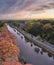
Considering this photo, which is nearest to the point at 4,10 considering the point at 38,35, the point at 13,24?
the point at 38,35

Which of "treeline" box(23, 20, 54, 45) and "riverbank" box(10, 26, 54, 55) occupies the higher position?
"treeline" box(23, 20, 54, 45)

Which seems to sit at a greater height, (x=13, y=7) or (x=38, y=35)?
(x=13, y=7)

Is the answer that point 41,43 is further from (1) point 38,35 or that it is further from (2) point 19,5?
(2) point 19,5

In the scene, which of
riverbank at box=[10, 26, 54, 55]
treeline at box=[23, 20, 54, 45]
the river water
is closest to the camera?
the river water

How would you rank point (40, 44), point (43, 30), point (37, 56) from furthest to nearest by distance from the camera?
point (43, 30) < point (40, 44) < point (37, 56)

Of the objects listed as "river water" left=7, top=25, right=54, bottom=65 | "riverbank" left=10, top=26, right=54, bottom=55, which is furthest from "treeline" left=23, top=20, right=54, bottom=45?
"river water" left=7, top=25, right=54, bottom=65

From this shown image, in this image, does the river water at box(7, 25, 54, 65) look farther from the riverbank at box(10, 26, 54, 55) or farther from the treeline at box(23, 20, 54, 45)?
the treeline at box(23, 20, 54, 45)

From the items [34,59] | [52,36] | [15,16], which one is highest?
[15,16]

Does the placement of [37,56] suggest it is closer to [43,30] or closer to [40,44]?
[40,44]

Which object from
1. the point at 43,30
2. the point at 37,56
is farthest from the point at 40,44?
the point at 37,56

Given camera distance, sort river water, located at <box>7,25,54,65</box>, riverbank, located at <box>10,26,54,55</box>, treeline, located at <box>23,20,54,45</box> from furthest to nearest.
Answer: treeline, located at <box>23,20,54,45</box> < riverbank, located at <box>10,26,54,55</box> < river water, located at <box>7,25,54,65</box>

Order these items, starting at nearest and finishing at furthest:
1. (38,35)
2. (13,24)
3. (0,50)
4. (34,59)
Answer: (0,50), (34,59), (38,35), (13,24)
